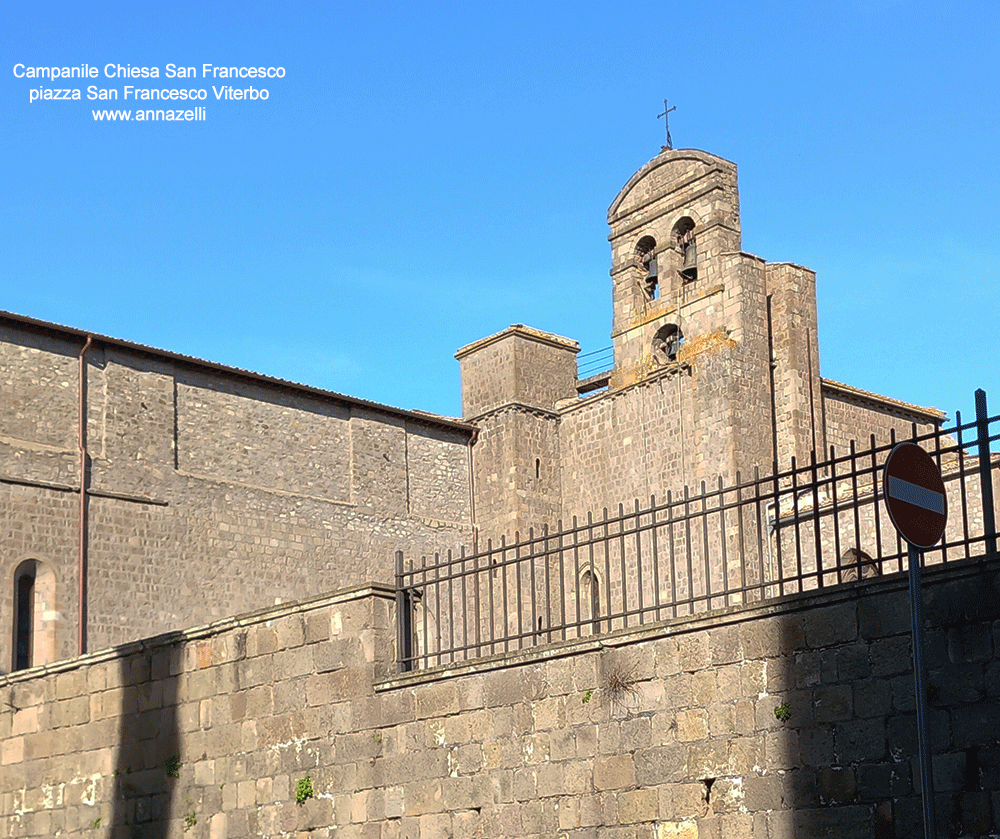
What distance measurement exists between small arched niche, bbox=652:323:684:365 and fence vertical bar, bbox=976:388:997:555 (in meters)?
17.7

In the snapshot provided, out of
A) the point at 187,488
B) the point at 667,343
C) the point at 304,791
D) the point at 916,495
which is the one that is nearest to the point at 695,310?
the point at 667,343

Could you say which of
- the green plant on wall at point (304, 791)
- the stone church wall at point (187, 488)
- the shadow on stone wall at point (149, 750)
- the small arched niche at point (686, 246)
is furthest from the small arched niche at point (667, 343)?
the green plant on wall at point (304, 791)

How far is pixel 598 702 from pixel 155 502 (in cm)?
1307

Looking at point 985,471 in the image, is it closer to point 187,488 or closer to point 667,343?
point 187,488

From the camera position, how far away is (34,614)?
19.8 m

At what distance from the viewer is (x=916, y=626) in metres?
5.60

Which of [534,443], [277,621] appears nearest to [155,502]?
[534,443]

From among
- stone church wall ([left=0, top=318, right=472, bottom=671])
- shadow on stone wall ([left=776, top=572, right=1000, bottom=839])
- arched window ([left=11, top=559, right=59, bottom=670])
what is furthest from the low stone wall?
stone church wall ([left=0, top=318, right=472, bottom=671])

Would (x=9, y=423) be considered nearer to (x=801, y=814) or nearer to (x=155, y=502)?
(x=155, y=502)

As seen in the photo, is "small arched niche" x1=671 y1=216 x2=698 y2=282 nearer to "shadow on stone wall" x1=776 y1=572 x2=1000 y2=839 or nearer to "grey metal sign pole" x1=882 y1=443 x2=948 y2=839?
"shadow on stone wall" x1=776 y1=572 x2=1000 y2=839

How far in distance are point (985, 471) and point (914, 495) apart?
2.01 meters

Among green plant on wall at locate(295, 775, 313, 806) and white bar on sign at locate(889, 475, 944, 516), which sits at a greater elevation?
white bar on sign at locate(889, 475, 944, 516)

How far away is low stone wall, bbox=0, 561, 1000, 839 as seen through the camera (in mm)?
8078

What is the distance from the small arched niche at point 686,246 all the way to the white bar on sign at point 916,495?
65.6 feet
